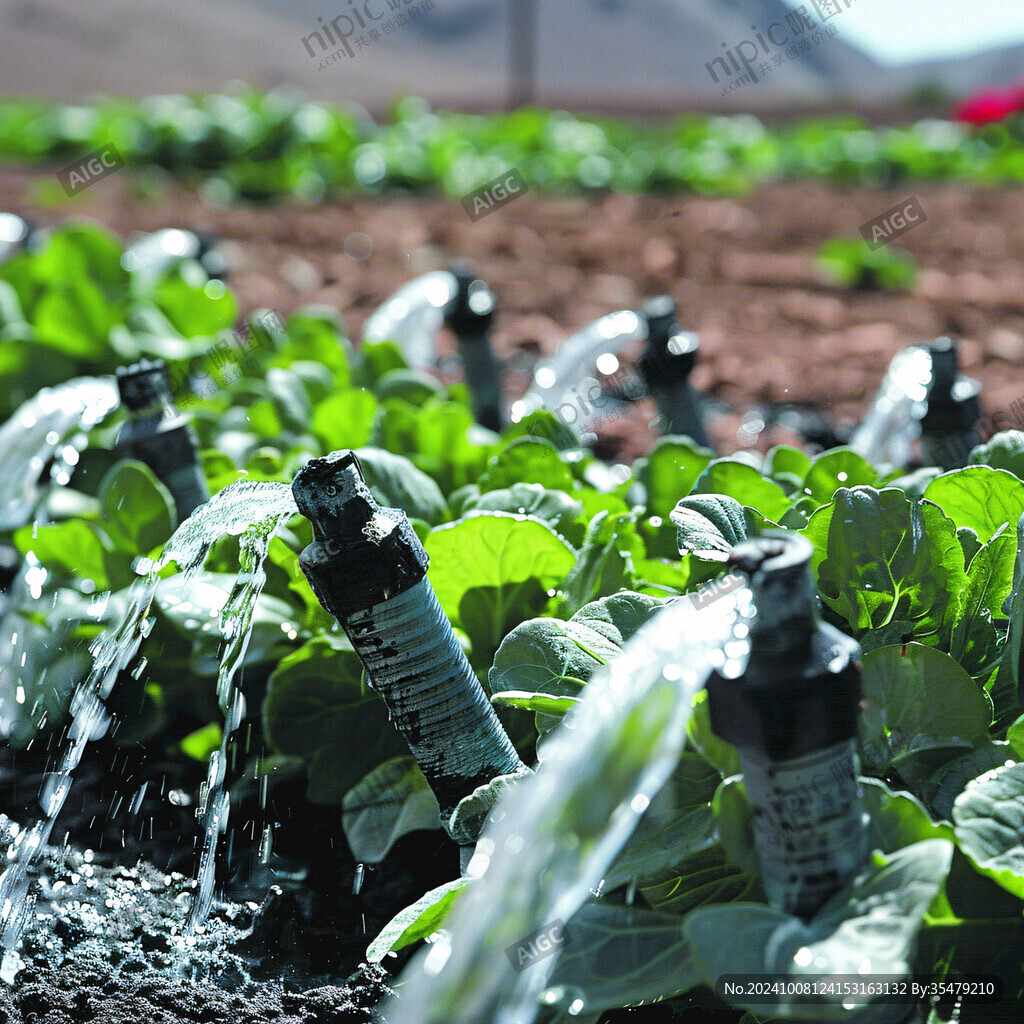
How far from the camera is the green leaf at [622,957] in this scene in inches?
33.7

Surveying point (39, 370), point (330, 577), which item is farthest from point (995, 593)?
point (39, 370)

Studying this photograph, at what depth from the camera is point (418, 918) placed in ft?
3.09

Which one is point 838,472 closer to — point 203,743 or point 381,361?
point 203,743

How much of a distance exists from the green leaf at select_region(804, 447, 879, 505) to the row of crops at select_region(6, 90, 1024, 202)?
4.51m

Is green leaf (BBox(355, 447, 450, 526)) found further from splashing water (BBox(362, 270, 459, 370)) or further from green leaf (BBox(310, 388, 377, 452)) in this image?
splashing water (BBox(362, 270, 459, 370))

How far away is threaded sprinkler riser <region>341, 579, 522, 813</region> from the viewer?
0.97 metres

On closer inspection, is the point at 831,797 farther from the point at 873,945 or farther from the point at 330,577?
the point at 330,577

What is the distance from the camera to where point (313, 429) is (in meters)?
1.75

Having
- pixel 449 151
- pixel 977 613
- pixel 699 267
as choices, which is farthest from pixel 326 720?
pixel 449 151

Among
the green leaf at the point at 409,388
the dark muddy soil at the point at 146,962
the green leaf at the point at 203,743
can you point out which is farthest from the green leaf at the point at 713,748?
the green leaf at the point at 409,388

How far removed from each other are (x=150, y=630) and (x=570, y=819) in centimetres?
85

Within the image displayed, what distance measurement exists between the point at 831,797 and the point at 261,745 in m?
0.86

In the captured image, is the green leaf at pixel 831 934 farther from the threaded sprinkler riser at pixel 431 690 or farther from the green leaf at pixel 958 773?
the threaded sprinkler riser at pixel 431 690

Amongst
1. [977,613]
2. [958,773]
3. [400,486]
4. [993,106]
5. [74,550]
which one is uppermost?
[993,106]
